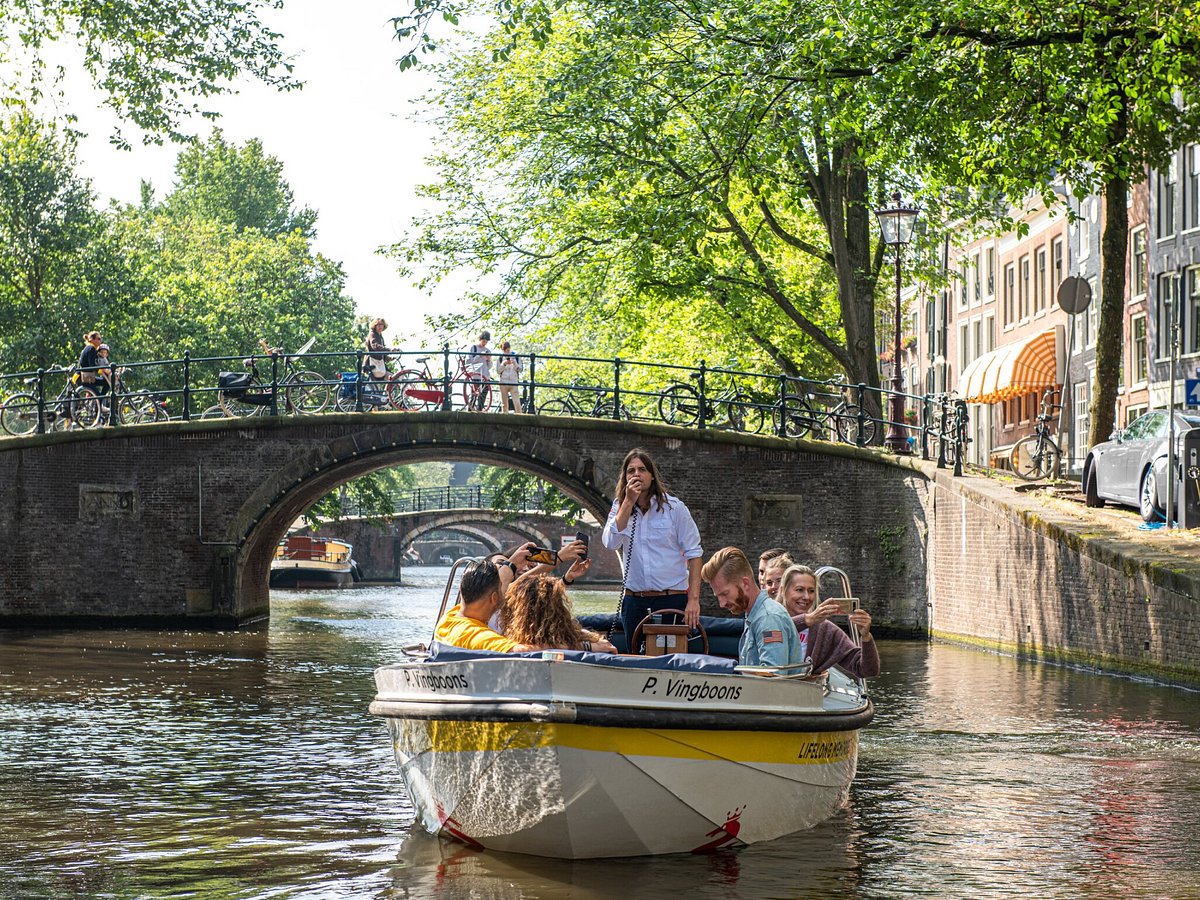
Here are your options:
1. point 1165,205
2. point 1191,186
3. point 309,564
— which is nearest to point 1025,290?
point 1165,205

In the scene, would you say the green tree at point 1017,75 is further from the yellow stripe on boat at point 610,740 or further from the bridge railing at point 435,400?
the yellow stripe on boat at point 610,740

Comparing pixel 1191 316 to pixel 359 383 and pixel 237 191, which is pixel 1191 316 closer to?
pixel 359 383

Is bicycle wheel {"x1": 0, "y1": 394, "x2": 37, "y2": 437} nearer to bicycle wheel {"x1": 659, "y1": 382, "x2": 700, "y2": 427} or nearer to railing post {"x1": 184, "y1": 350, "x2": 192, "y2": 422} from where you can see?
railing post {"x1": 184, "y1": 350, "x2": 192, "y2": 422}

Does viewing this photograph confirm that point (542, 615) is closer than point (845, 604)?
Yes

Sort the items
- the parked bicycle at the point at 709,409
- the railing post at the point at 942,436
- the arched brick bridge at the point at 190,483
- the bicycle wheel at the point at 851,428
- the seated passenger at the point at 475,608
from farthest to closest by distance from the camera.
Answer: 1. the arched brick bridge at the point at 190,483
2. the parked bicycle at the point at 709,409
3. the bicycle wheel at the point at 851,428
4. the railing post at the point at 942,436
5. the seated passenger at the point at 475,608

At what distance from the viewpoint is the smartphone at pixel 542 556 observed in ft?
27.8

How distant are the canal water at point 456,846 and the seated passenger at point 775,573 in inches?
50.5

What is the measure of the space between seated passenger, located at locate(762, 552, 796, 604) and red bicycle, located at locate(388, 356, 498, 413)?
53.9 ft

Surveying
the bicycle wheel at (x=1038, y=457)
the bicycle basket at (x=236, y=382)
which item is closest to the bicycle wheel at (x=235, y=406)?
the bicycle basket at (x=236, y=382)

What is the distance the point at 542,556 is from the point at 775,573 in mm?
1618

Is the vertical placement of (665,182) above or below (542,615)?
above

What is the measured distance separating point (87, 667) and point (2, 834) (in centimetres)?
1005

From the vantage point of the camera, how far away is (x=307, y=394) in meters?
27.2

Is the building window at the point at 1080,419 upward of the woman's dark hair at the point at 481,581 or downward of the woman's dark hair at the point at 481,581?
upward
